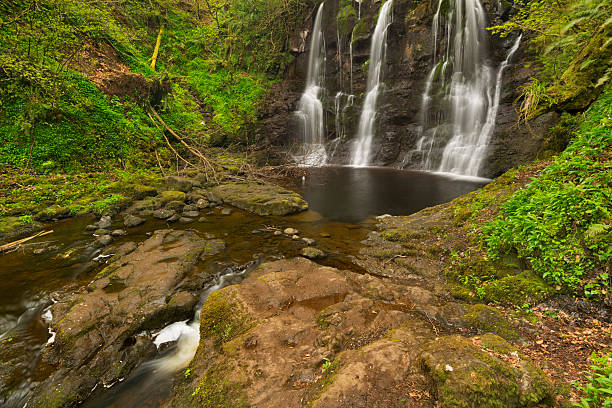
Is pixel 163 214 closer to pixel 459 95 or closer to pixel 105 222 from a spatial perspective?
pixel 105 222

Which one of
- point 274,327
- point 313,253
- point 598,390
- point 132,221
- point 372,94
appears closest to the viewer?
point 598,390

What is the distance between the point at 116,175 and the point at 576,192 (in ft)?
44.9

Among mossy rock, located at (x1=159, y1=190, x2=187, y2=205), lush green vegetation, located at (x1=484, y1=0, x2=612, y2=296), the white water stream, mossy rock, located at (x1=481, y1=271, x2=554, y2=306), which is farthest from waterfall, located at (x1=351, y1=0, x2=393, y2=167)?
the white water stream

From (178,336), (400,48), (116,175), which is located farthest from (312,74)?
(178,336)

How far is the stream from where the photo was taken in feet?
10.2

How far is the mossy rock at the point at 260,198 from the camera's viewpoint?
930 cm

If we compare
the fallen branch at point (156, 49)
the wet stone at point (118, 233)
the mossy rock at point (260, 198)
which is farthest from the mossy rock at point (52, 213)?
the fallen branch at point (156, 49)

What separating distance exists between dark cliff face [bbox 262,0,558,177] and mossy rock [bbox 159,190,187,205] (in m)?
13.7

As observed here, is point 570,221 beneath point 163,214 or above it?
above

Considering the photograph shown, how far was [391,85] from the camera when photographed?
2058 cm

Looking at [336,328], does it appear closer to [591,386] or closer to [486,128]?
[591,386]

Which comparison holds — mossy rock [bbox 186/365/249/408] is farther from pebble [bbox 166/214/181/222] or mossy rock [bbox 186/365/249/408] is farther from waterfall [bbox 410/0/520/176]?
waterfall [bbox 410/0/520/176]

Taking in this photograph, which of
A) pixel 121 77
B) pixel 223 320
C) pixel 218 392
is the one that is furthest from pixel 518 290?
pixel 121 77

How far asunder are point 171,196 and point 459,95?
1983 cm
